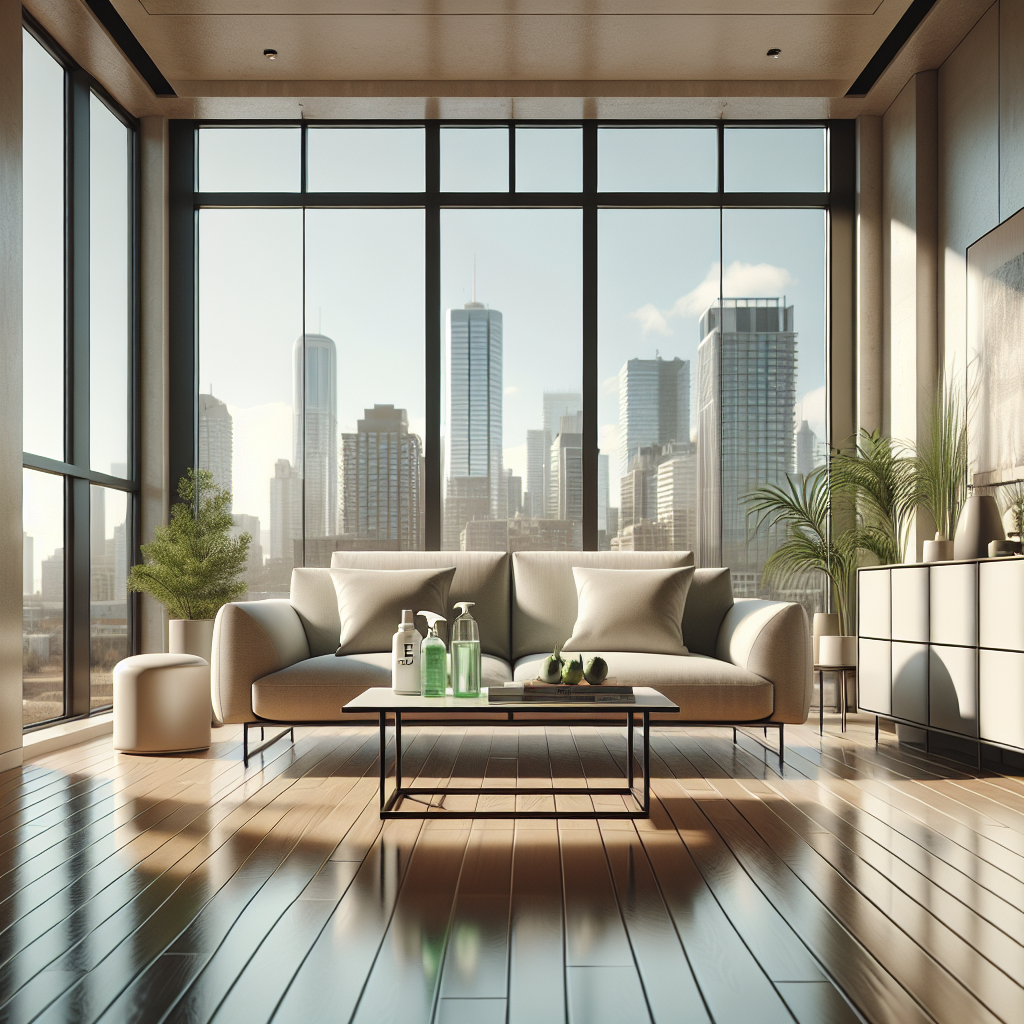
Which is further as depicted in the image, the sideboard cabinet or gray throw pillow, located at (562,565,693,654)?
gray throw pillow, located at (562,565,693,654)

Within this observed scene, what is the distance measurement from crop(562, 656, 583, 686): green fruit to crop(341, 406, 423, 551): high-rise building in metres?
2.47

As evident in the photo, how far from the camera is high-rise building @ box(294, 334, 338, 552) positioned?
17.3ft

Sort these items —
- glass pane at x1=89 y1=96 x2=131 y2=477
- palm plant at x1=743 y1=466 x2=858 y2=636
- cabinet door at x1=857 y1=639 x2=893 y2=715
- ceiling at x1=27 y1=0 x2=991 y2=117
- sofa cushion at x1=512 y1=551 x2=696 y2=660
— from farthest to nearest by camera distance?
palm plant at x1=743 y1=466 x2=858 y2=636 < glass pane at x1=89 y1=96 x2=131 y2=477 < sofa cushion at x1=512 y1=551 x2=696 y2=660 < ceiling at x1=27 y1=0 x2=991 y2=117 < cabinet door at x1=857 y1=639 x2=893 y2=715

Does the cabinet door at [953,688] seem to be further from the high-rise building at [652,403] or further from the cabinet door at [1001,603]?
the high-rise building at [652,403]

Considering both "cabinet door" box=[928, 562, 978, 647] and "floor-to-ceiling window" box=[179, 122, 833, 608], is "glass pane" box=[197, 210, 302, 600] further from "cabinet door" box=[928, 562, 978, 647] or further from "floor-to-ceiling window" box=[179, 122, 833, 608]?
"cabinet door" box=[928, 562, 978, 647]

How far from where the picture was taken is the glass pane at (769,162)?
17.5 ft

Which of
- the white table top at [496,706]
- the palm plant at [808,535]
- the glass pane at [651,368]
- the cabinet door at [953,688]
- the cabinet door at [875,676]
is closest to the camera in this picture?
the white table top at [496,706]

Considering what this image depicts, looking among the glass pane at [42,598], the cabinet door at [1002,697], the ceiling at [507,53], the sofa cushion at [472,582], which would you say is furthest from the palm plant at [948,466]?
the glass pane at [42,598]

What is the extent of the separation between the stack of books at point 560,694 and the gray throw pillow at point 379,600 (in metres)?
1.24

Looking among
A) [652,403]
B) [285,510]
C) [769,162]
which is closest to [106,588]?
[285,510]

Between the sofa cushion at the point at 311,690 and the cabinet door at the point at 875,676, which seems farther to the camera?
the cabinet door at the point at 875,676

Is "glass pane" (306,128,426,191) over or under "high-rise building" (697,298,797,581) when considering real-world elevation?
over

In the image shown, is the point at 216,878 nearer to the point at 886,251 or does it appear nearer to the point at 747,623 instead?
the point at 747,623

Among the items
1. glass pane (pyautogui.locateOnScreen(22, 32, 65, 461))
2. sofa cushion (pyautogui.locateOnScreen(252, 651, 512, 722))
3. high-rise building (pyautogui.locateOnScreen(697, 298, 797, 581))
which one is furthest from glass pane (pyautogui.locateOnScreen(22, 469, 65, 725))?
high-rise building (pyautogui.locateOnScreen(697, 298, 797, 581))
